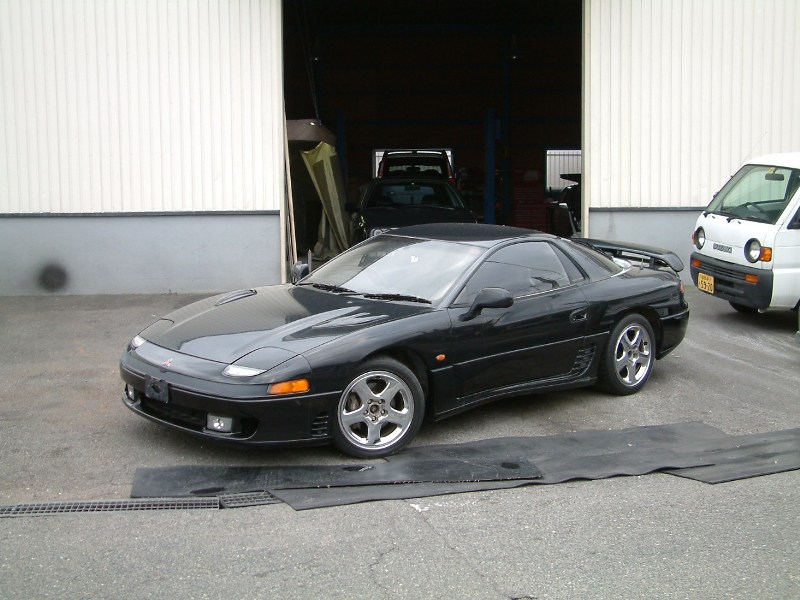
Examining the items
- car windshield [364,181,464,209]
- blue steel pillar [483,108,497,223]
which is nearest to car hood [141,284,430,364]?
car windshield [364,181,464,209]

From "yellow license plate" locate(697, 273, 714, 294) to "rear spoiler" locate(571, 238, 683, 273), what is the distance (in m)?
1.43

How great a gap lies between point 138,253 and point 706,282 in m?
6.90

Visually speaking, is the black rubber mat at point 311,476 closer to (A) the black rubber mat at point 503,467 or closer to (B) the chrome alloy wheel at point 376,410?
(A) the black rubber mat at point 503,467

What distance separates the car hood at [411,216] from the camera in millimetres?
13391

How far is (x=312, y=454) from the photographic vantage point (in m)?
5.59

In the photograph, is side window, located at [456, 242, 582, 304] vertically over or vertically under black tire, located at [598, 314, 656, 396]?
over

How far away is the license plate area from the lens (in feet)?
17.5

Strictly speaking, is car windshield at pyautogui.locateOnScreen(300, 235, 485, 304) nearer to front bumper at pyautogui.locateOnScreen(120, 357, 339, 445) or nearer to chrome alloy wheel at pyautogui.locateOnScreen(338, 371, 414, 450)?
chrome alloy wheel at pyautogui.locateOnScreen(338, 371, 414, 450)

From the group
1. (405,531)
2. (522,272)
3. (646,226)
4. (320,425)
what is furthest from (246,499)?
(646,226)

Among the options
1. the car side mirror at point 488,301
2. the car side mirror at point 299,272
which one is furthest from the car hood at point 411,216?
the car side mirror at point 488,301

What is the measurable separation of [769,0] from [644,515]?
381 inches

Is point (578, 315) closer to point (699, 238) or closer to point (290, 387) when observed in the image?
point (290, 387)

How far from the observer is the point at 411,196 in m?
14.9

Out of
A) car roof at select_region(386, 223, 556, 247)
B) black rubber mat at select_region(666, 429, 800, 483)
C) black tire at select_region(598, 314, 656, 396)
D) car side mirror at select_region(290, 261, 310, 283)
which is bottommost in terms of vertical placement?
black rubber mat at select_region(666, 429, 800, 483)
